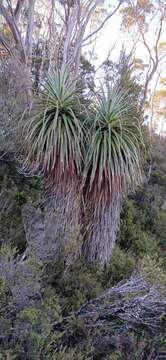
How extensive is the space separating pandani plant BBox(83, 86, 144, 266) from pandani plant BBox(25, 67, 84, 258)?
0.20 m

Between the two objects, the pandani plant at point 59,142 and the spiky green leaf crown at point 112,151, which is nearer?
the pandani plant at point 59,142

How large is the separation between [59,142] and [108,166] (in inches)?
28.9

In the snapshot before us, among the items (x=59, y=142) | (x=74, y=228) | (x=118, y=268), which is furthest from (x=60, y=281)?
(x=59, y=142)

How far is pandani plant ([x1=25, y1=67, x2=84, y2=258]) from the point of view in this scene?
477 centimetres

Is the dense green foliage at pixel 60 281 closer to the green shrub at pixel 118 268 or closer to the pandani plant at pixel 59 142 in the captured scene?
the green shrub at pixel 118 268

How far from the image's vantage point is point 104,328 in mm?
3762

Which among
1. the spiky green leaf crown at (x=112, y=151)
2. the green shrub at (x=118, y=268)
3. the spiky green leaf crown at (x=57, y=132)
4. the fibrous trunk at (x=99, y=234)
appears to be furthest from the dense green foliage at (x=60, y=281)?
the spiky green leaf crown at (x=112, y=151)

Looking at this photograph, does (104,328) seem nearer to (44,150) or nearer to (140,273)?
(140,273)

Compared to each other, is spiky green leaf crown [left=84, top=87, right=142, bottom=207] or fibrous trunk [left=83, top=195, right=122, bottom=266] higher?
spiky green leaf crown [left=84, top=87, right=142, bottom=207]

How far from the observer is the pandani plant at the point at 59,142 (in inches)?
188

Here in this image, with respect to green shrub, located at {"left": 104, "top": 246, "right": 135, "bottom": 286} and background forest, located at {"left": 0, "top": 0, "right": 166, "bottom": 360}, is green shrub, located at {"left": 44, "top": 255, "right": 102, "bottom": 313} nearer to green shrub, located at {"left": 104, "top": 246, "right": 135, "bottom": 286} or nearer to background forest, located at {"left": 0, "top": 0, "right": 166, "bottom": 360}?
background forest, located at {"left": 0, "top": 0, "right": 166, "bottom": 360}

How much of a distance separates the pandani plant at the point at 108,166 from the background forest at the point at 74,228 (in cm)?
2

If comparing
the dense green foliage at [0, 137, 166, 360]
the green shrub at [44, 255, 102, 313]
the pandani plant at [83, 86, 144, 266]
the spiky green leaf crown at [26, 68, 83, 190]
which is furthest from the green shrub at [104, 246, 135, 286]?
the spiky green leaf crown at [26, 68, 83, 190]

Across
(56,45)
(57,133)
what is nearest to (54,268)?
(57,133)
